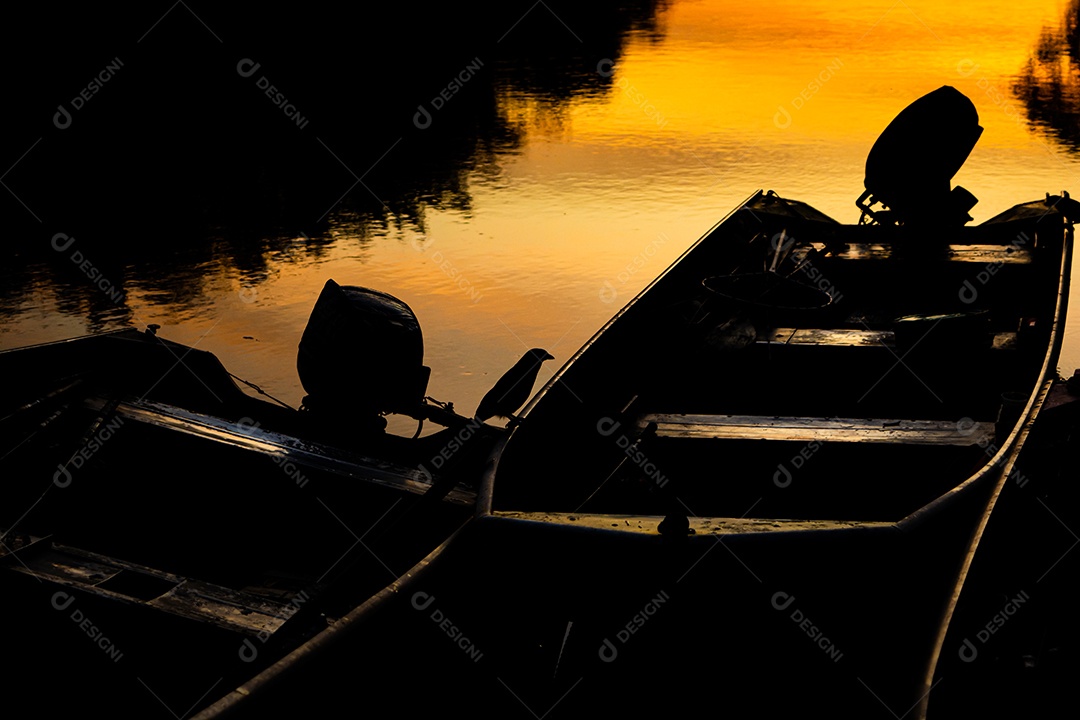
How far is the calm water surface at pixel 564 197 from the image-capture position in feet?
29.9

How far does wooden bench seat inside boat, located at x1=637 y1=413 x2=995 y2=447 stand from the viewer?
204 inches

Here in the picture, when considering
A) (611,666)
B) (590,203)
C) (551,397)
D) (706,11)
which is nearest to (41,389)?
(551,397)

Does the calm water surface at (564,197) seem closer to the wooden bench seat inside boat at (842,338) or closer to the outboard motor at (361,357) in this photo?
the wooden bench seat inside boat at (842,338)

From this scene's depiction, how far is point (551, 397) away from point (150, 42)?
19.7 meters

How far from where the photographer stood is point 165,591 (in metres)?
4.43

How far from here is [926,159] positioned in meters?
9.06

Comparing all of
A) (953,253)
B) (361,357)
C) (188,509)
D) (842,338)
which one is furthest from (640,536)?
(953,253)

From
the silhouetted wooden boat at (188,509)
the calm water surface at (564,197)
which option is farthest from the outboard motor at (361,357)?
the calm water surface at (564,197)

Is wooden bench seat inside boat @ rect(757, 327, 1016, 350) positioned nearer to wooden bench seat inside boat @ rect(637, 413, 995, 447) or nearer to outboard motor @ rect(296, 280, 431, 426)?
wooden bench seat inside boat @ rect(637, 413, 995, 447)

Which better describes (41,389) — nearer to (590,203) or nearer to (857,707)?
(857,707)

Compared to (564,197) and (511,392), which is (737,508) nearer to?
(511,392)

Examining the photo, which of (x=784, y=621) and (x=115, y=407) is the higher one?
(x=115, y=407)

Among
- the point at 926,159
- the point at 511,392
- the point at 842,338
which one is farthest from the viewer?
the point at 926,159

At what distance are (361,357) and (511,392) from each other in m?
1.01
